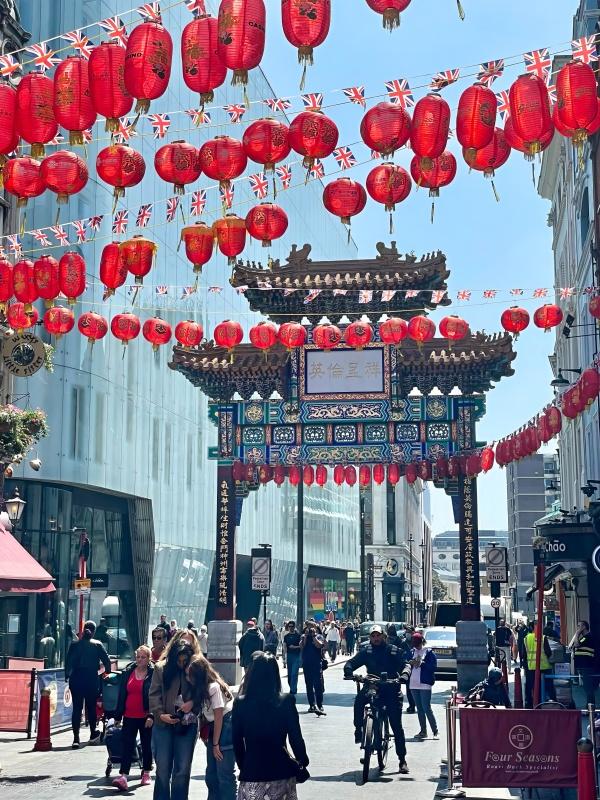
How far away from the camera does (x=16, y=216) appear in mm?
30000

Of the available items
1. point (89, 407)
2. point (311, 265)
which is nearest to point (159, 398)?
point (89, 407)

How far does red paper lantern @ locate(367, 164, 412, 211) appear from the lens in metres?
15.0

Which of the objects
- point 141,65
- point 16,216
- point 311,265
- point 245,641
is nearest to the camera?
point 141,65

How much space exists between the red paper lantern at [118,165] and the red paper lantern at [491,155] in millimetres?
4430

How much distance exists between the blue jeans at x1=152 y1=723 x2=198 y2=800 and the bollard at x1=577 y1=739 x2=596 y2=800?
364 cm

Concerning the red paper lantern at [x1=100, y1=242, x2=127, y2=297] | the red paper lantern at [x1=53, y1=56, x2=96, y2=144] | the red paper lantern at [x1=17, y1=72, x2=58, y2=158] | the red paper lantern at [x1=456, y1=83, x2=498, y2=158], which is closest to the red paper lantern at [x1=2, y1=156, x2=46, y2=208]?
the red paper lantern at [x1=17, y1=72, x2=58, y2=158]

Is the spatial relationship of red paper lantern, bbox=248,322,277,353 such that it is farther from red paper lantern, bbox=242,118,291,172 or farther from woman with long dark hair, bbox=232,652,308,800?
woman with long dark hair, bbox=232,652,308,800

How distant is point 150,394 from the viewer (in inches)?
1683

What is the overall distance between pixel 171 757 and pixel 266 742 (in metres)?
2.73

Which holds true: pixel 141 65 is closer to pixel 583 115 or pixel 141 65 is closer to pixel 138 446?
pixel 583 115

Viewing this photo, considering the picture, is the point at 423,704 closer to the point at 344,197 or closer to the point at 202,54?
the point at 344,197

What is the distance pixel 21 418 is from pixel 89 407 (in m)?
13.2

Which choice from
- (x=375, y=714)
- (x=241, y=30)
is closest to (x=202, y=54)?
(x=241, y=30)

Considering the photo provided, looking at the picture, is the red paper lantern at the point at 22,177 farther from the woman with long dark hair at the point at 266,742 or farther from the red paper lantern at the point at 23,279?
the woman with long dark hair at the point at 266,742
